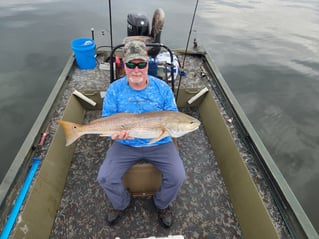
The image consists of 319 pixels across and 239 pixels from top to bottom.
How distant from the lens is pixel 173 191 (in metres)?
2.34

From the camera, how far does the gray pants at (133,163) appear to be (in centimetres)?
221

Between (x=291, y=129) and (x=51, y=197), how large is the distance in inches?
226

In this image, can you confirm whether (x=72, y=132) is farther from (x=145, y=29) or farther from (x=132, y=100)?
(x=145, y=29)

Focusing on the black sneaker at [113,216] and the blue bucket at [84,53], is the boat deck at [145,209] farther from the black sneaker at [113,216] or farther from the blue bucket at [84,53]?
the blue bucket at [84,53]

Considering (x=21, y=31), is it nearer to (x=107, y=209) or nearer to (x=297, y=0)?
(x=107, y=209)

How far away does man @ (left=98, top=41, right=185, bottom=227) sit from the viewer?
2.21 m

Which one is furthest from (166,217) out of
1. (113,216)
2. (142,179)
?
(113,216)

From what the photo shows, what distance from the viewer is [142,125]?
6.73 ft

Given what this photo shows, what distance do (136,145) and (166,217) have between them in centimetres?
100

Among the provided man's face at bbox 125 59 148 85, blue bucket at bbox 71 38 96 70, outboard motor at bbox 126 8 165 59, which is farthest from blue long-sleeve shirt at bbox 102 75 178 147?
blue bucket at bbox 71 38 96 70

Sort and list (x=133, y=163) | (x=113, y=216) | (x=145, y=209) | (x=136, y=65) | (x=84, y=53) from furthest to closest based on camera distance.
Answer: (x=84, y=53), (x=145, y=209), (x=113, y=216), (x=133, y=163), (x=136, y=65)

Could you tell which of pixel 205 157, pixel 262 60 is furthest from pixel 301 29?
pixel 205 157

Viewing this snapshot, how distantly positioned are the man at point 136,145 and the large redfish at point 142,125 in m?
0.21

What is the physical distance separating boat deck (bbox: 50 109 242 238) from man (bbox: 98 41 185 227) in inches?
7.9
